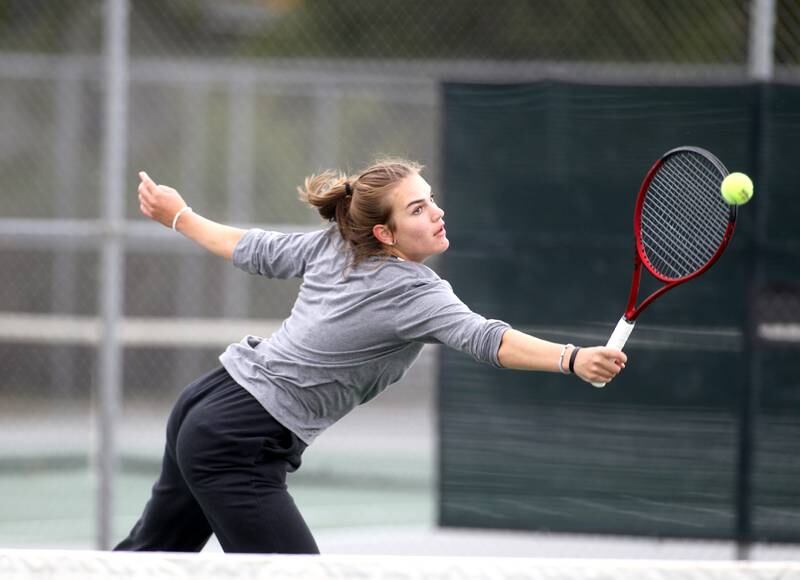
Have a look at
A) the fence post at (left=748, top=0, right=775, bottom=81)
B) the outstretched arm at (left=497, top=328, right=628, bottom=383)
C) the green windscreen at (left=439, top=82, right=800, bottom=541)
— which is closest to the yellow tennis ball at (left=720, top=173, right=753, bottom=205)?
the outstretched arm at (left=497, top=328, right=628, bottom=383)

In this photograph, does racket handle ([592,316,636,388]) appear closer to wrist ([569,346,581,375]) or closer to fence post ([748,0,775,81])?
wrist ([569,346,581,375])

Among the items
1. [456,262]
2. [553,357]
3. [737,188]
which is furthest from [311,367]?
[456,262]

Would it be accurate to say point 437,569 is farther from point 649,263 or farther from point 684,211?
point 684,211

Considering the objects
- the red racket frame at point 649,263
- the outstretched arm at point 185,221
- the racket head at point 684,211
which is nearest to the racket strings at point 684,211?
the racket head at point 684,211

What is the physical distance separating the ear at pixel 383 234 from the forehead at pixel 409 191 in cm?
8

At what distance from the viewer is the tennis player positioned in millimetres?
3289

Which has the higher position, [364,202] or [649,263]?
[364,202]

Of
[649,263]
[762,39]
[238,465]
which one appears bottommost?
[238,465]

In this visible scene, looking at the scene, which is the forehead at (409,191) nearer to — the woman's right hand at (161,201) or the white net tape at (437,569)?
the woman's right hand at (161,201)

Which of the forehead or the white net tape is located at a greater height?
the forehead

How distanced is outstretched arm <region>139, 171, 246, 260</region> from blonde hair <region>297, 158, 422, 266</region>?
35 cm

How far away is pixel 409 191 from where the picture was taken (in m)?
3.37

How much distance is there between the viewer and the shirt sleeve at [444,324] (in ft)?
10.1

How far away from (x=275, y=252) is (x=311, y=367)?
1.39 feet
